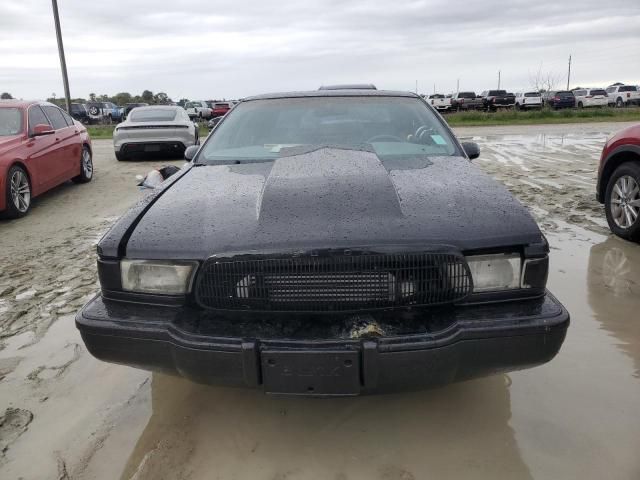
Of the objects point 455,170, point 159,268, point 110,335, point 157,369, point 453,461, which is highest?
point 455,170

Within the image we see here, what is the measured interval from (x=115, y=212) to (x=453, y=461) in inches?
229

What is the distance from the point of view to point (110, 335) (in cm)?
212

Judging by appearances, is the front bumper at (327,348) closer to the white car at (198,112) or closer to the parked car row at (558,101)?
the white car at (198,112)

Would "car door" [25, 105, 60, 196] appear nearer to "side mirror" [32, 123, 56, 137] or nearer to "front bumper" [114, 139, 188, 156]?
"side mirror" [32, 123, 56, 137]

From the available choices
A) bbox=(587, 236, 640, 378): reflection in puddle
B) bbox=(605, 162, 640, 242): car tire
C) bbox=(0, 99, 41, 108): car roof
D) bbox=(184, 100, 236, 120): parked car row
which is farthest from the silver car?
bbox=(184, 100, 236, 120): parked car row

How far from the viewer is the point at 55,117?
8.18 meters

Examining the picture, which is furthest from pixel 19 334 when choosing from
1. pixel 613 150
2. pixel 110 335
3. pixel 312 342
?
pixel 613 150

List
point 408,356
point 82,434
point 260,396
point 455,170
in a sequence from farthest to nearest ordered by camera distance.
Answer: point 455,170 < point 260,396 < point 82,434 < point 408,356

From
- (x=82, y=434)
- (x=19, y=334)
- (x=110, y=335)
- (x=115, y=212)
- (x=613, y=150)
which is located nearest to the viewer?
(x=110, y=335)

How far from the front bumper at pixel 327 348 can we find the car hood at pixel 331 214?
28cm

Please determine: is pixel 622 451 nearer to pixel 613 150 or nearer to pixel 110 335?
pixel 110 335

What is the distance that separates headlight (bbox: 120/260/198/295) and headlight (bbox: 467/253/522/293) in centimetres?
113

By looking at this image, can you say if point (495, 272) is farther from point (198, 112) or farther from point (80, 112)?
point (80, 112)

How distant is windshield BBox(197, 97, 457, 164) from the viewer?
335 centimetres
